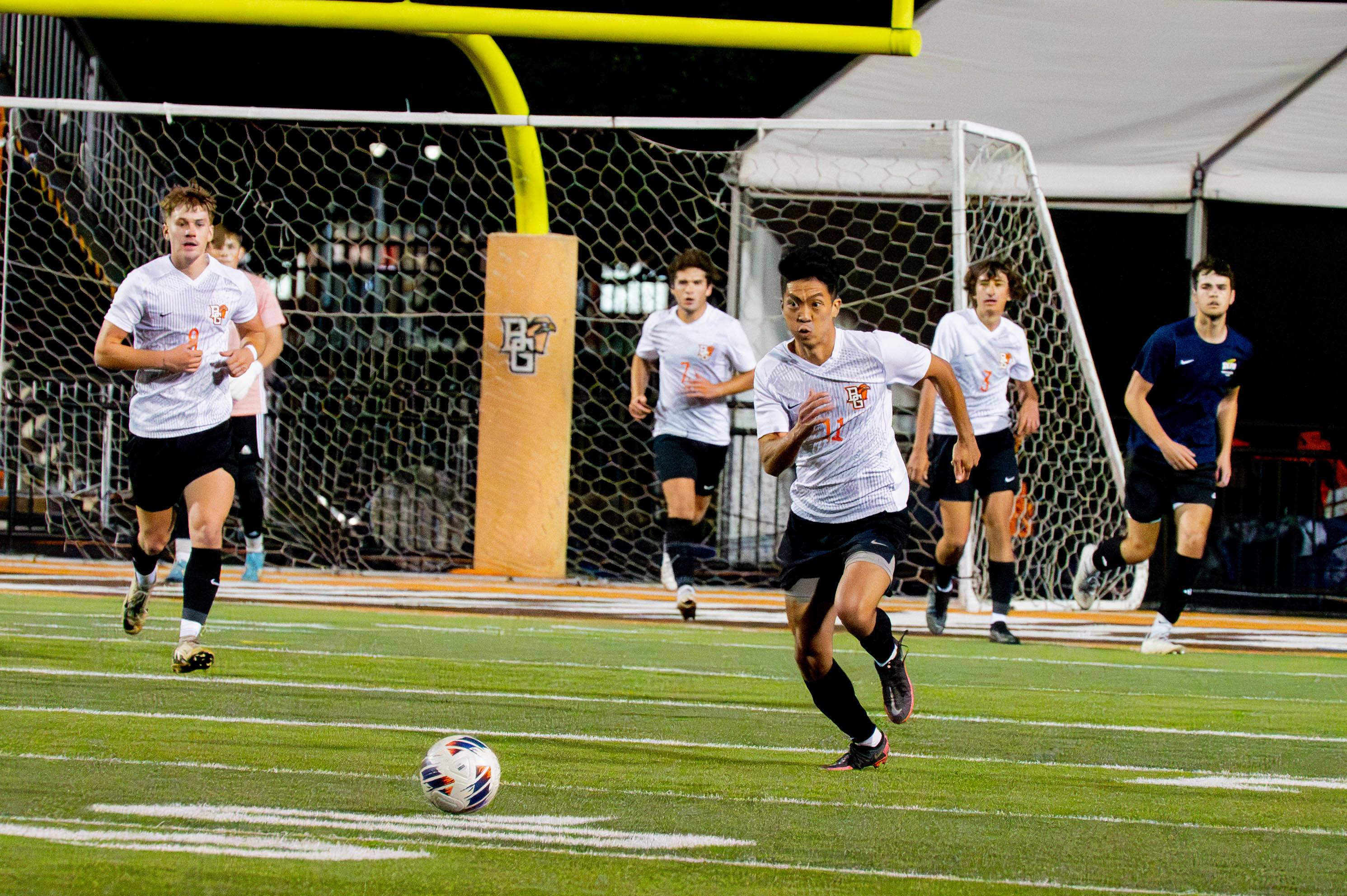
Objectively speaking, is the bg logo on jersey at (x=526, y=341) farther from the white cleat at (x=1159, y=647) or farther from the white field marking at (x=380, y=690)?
the white field marking at (x=380, y=690)

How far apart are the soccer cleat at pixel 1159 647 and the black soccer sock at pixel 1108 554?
79 cm

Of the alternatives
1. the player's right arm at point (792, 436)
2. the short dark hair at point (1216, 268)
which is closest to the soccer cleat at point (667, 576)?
the short dark hair at point (1216, 268)

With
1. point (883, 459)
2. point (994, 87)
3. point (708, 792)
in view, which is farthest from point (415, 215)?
point (708, 792)

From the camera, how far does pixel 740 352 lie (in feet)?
33.3

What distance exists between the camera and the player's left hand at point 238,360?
713 cm

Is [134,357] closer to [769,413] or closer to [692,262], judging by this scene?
[769,413]

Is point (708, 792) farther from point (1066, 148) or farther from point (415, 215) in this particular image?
point (415, 215)

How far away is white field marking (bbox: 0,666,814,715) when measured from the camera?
251 inches

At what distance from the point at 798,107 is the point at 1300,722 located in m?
9.01

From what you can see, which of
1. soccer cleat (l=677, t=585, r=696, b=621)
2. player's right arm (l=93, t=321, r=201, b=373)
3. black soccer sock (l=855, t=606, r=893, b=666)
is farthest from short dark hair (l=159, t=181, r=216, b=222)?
soccer cleat (l=677, t=585, r=696, b=621)

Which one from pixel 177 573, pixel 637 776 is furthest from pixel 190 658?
pixel 177 573

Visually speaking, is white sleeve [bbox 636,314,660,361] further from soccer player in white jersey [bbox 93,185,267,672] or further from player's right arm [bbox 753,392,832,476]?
player's right arm [bbox 753,392,832,476]

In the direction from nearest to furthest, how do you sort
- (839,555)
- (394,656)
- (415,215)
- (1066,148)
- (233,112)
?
(839,555), (394,656), (233,112), (1066,148), (415,215)

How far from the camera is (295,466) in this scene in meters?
14.6
